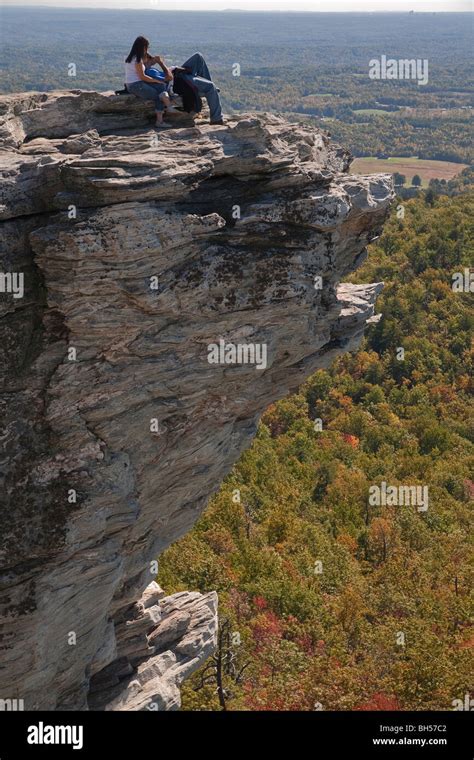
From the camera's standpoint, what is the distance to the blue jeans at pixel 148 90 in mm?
22266

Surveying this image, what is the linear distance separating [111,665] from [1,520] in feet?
33.7

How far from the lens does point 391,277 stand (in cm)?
10938

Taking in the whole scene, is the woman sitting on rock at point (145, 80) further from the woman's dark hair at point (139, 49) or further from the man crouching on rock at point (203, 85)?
the man crouching on rock at point (203, 85)

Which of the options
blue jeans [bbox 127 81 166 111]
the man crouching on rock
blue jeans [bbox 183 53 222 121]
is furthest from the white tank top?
blue jeans [bbox 183 53 222 121]

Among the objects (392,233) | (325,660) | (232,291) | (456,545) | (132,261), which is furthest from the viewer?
(392,233)

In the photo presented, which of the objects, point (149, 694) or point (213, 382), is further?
point (149, 694)

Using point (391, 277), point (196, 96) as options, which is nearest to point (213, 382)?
point (196, 96)

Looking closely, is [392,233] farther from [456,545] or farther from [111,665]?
[111,665]

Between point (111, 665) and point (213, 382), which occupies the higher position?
point (213, 382)

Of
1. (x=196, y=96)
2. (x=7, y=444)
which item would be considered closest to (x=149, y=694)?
(x=7, y=444)

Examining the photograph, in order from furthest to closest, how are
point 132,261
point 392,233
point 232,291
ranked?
point 392,233 → point 232,291 → point 132,261

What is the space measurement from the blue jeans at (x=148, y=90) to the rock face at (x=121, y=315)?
0.46 metres

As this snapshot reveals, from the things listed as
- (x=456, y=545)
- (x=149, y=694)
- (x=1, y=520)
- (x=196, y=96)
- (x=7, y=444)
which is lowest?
(x=456, y=545)

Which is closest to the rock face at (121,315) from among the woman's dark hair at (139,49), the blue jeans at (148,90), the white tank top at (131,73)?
the blue jeans at (148,90)
